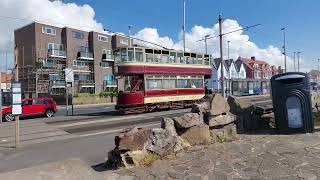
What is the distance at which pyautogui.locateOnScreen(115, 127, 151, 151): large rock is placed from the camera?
6977mm

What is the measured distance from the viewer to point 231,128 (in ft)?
29.8

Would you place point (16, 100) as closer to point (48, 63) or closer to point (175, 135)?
point (175, 135)

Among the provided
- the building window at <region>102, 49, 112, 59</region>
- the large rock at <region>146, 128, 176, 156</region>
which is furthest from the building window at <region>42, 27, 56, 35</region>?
the large rock at <region>146, 128, 176, 156</region>

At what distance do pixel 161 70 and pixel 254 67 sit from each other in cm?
8721

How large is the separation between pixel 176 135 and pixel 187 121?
39cm

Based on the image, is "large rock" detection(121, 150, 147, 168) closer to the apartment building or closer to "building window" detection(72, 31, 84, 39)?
the apartment building

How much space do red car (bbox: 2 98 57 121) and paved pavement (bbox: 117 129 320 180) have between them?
23.4 m

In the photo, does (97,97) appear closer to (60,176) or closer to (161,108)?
(161,108)

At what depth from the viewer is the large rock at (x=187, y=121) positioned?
8000 mm

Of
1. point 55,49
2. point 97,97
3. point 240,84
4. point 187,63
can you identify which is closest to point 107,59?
point 55,49

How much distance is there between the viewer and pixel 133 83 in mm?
26609

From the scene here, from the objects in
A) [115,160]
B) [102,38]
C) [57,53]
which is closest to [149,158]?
[115,160]

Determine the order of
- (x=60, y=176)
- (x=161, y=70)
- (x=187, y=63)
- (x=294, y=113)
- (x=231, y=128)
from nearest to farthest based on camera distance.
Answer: (x=60, y=176) → (x=231, y=128) → (x=294, y=113) → (x=161, y=70) → (x=187, y=63)

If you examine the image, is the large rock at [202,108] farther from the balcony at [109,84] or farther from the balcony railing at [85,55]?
the balcony at [109,84]
